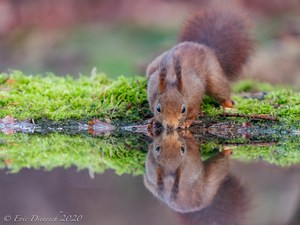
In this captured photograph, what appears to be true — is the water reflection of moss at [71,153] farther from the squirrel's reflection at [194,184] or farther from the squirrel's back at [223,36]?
the squirrel's back at [223,36]

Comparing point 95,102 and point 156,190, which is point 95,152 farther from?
point 95,102

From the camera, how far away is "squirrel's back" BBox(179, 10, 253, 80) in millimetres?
7633

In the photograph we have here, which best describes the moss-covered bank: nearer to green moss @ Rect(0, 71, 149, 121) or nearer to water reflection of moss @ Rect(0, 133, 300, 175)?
green moss @ Rect(0, 71, 149, 121)

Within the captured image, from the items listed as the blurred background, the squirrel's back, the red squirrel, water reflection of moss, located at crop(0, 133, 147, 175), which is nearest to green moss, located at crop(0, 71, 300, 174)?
water reflection of moss, located at crop(0, 133, 147, 175)

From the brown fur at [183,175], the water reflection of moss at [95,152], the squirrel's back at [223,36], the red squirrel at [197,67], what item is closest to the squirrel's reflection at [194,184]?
the brown fur at [183,175]

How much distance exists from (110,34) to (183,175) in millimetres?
16619

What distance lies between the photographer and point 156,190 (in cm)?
448

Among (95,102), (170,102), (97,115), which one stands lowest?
(170,102)

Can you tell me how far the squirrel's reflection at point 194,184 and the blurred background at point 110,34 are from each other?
7582 mm

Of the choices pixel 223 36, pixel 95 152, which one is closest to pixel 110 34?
pixel 223 36

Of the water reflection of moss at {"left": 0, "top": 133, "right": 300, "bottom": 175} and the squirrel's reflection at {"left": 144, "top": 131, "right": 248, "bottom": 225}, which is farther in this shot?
the water reflection of moss at {"left": 0, "top": 133, "right": 300, "bottom": 175}

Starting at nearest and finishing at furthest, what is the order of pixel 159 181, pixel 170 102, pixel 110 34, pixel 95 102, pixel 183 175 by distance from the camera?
1. pixel 159 181
2. pixel 183 175
3. pixel 170 102
4. pixel 95 102
5. pixel 110 34

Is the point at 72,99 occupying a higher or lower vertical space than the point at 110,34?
lower

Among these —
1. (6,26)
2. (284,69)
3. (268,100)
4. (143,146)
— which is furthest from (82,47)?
(143,146)
